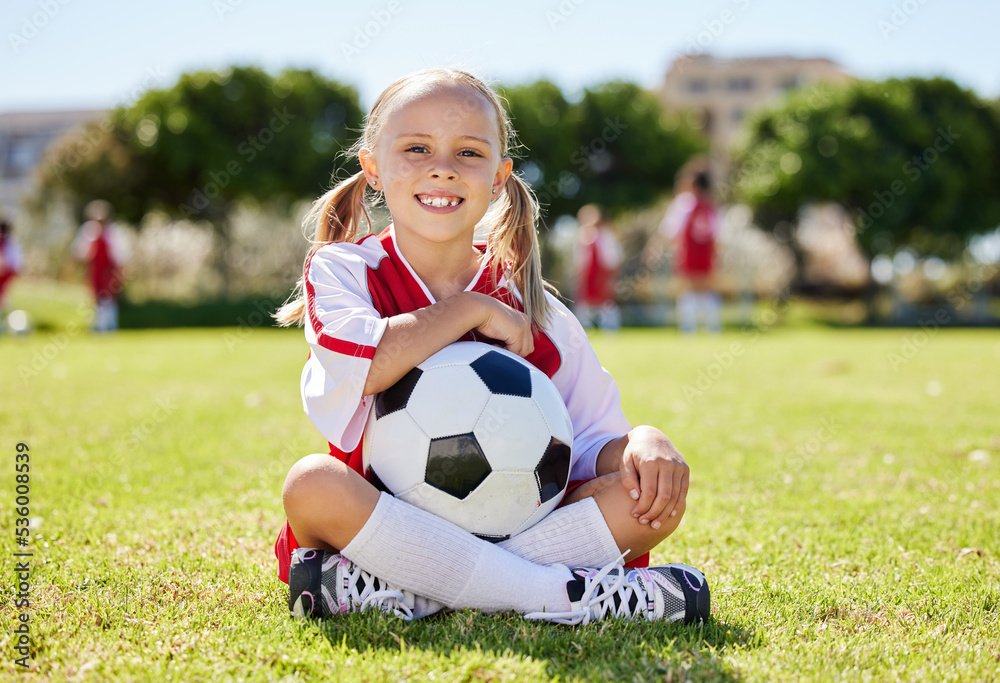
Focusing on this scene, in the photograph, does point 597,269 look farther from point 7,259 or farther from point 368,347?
point 368,347

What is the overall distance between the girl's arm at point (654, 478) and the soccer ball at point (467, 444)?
189mm

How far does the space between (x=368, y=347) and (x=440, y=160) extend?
559mm

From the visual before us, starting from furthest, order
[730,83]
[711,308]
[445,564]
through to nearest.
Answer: [730,83]
[711,308]
[445,564]

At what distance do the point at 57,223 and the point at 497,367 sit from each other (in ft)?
101

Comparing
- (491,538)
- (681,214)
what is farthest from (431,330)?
(681,214)

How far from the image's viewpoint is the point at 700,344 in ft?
37.1

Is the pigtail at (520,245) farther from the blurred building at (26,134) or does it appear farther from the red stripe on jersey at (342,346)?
the blurred building at (26,134)

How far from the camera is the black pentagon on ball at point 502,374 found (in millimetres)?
2031

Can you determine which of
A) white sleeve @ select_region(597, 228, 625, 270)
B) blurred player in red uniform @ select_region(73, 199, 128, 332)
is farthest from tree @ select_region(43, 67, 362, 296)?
white sleeve @ select_region(597, 228, 625, 270)

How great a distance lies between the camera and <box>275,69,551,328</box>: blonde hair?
2244 mm

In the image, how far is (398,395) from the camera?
6.67 ft

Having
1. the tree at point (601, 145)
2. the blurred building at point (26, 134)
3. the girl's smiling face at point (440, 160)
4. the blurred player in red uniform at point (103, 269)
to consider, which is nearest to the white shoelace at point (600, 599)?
the girl's smiling face at point (440, 160)

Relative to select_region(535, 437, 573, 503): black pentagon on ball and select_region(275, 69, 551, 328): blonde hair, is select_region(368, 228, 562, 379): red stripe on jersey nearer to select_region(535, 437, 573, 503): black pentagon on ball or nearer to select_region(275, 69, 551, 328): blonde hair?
select_region(275, 69, 551, 328): blonde hair

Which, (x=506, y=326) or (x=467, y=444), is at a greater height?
(x=506, y=326)
